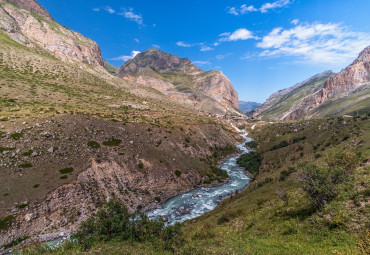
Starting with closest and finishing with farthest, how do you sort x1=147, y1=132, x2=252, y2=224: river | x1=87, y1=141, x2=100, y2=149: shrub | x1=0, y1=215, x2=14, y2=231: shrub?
x1=0, y1=215, x2=14, y2=231: shrub < x1=147, y1=132, x2=252, y2=224: river < x1=87, y1=141, x2=100, y2=149: shrub

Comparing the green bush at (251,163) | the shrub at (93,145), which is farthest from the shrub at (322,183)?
the shrub at (93,145)

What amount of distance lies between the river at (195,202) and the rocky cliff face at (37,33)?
526 feet

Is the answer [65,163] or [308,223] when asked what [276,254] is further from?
[65,163]

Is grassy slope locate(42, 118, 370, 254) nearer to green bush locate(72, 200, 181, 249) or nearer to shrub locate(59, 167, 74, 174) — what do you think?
green bush locate(72, 200, 181, 249)

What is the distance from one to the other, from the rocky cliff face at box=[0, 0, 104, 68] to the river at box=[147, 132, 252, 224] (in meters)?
160

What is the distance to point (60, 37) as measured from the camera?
16012cm

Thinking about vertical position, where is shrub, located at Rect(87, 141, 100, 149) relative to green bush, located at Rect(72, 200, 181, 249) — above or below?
above

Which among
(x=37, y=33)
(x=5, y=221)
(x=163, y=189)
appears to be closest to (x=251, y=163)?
(x=163, y=189)

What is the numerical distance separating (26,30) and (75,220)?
187 m

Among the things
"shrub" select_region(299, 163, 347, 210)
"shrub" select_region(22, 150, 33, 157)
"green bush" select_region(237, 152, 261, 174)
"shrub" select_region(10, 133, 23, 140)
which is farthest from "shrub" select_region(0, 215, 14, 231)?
"green bush" select_region(237, 152, 261, 174)

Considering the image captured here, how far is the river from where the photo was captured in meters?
37.7

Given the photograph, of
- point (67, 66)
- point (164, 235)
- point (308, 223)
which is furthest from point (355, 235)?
point (67, 66)

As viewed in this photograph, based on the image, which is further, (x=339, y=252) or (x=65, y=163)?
(x=65, y=163)

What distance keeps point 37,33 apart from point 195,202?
192379mm
